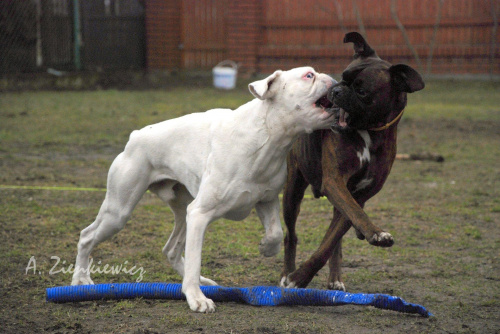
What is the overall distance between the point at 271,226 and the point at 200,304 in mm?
718

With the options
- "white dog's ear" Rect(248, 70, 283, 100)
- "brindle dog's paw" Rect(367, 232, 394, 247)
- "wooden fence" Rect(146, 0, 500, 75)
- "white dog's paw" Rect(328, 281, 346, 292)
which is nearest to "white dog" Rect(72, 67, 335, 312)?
"white dog's ear" Rect(248, 70, 283, 100)

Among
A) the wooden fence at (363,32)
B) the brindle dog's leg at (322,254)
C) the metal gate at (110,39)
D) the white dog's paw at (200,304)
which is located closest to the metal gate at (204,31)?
the wooden fence at (363,32)

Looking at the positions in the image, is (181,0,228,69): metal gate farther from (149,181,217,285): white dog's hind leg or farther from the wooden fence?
(149,181,217,285): white dog's hind leg

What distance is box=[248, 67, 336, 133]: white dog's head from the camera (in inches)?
171

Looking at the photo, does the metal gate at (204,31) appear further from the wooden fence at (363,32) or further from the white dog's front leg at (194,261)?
the white dog's front leg at (194,261)

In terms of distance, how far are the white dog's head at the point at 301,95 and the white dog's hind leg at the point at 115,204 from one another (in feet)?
3.67

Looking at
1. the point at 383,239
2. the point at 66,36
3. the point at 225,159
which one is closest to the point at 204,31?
the point at 66,36

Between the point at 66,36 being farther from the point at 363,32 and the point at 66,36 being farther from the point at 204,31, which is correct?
the point at 363,32

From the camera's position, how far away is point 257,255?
6.06 m

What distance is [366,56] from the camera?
15.6 feet

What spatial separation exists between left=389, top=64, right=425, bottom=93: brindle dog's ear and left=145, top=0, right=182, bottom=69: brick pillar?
19871 millimetres

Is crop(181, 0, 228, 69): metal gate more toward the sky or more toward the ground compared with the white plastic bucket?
more toward the sky

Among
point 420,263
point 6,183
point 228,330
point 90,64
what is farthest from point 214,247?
point 90,64

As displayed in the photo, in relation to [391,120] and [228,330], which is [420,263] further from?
[228,330]
